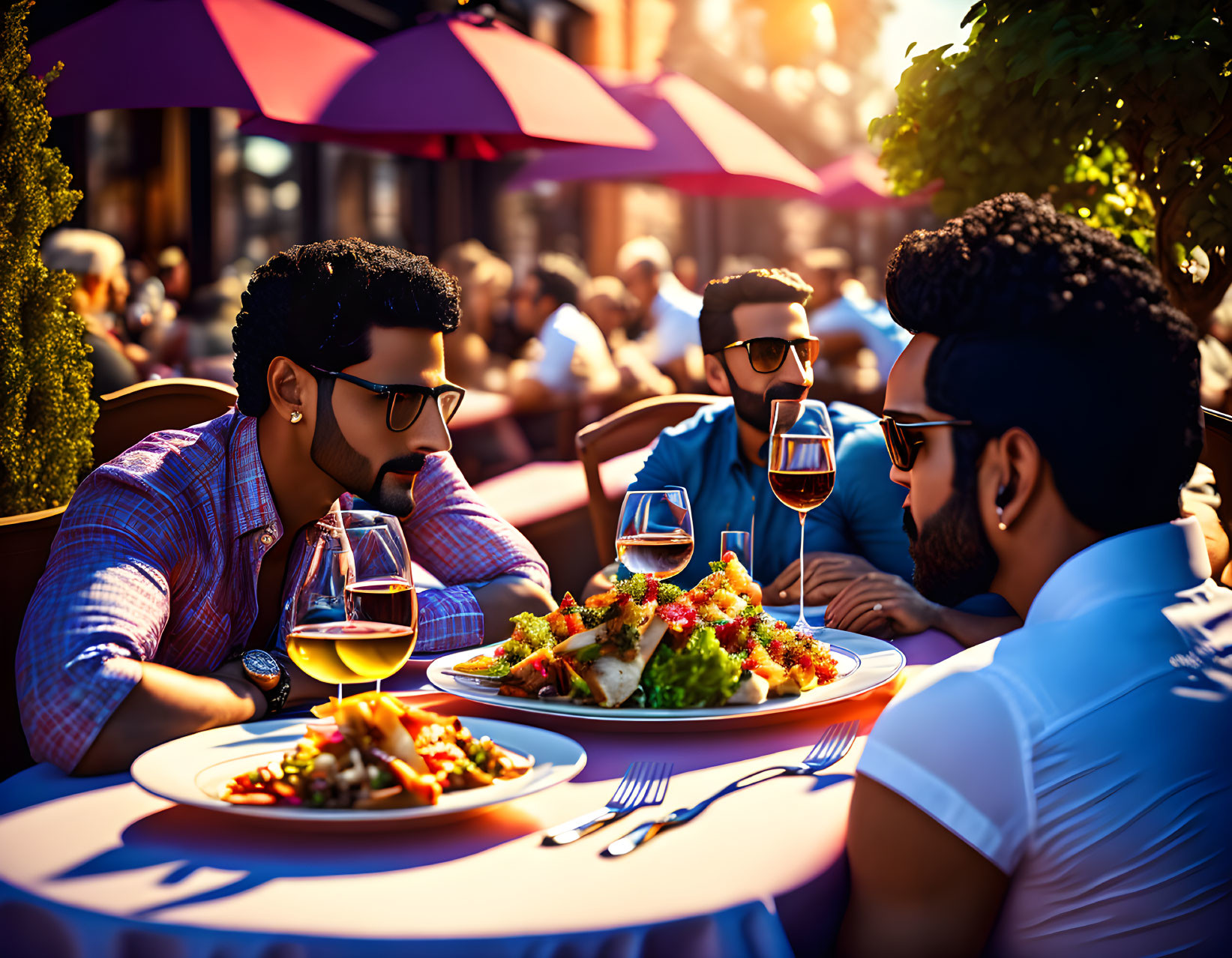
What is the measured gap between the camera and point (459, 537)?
2875mm

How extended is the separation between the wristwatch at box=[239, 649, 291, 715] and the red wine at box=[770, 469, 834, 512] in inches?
45.4

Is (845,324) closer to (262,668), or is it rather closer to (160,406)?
(160,406)

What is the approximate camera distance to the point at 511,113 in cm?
587

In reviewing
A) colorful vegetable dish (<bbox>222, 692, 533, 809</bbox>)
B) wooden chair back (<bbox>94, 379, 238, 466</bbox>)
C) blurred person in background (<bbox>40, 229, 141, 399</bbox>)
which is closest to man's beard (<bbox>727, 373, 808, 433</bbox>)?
wooden chair back (<bbox>94, 379, 238, 466</bbox>)

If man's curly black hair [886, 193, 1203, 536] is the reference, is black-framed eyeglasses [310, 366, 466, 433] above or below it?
below

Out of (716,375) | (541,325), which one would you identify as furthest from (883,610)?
(541,325)

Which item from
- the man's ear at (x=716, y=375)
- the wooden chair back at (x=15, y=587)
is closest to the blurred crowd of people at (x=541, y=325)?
the man's ear at (x=716, y=375)

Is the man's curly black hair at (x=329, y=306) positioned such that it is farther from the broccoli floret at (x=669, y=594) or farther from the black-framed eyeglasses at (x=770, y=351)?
the black-framed eyeglasses at (x=770, y=351)

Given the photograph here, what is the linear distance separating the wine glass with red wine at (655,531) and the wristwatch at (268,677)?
2.35ft

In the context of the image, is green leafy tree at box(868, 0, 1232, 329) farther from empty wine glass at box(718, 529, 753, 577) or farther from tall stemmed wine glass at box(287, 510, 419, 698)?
tall stemmed wine glass at box(287, 510, 419, 698)

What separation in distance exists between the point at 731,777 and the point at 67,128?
8744 millimetres

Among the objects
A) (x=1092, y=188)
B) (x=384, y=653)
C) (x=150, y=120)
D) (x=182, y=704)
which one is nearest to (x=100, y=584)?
(x=182, y=704)

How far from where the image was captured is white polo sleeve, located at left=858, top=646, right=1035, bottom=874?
124 cm

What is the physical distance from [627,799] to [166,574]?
105cm
